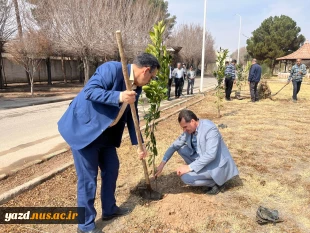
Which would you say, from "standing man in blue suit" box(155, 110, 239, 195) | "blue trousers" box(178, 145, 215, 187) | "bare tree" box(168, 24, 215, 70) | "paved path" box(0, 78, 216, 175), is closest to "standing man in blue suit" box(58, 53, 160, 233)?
"standing man in blue suit" box(155, 110, 239, 195)

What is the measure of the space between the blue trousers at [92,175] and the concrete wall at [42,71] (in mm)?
17832

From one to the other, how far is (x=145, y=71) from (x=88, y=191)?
1.18 metres

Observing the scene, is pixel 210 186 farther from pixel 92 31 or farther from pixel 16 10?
pixel 16 10

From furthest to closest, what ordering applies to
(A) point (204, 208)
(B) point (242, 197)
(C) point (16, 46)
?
(C) point (16, 46), (B) point (242, 197), (A) point (204, 208)

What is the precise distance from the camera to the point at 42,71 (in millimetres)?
20578

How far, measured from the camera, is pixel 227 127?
6.75 m

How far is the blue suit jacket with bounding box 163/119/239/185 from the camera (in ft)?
9.68

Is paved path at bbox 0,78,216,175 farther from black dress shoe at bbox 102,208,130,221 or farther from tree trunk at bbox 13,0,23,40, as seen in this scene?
tree trunk at bbox 13,0,23,40

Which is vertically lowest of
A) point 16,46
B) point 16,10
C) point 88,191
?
point 88,191

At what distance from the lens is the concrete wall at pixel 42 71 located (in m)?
18.0

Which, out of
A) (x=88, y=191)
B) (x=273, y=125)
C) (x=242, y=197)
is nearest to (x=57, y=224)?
(x=88, y=191)

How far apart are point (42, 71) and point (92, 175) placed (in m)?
20.4

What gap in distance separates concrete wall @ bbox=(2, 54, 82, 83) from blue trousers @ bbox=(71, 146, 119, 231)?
702 inches

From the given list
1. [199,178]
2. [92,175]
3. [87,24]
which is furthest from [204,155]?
[87,24]
